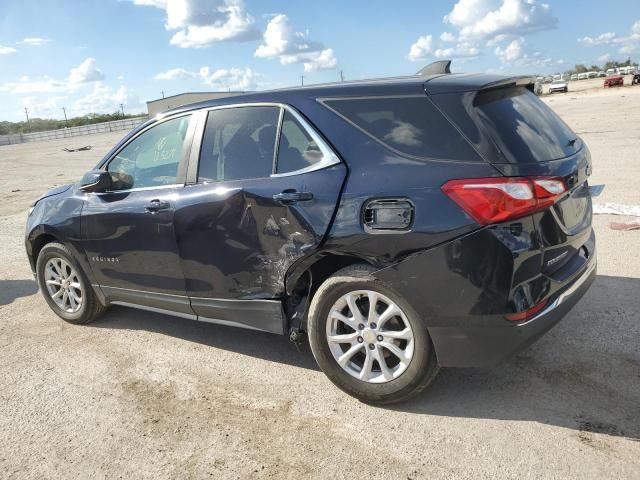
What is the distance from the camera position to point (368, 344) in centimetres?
325

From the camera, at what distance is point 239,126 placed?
12.5 feet

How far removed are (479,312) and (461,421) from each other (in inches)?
26.5

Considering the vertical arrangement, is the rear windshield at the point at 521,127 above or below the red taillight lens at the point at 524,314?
above

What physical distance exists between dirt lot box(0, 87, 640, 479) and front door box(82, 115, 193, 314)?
19.9 inches

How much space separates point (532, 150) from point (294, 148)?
137cm

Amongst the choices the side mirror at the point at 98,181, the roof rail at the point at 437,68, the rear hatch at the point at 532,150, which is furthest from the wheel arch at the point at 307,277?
the side mirror at the point at 98,181

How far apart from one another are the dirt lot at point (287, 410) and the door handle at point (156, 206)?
111 centimetres

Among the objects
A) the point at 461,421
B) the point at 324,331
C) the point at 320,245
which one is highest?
the point at 320,245

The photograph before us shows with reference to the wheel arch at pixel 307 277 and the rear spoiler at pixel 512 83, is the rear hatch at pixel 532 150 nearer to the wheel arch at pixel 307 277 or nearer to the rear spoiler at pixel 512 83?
the rear spoiler at pixel 512 83

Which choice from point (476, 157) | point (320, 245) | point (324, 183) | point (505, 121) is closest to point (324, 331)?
point (320, 245)

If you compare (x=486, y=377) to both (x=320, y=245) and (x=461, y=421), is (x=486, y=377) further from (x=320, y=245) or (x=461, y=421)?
(x=320, y=245)

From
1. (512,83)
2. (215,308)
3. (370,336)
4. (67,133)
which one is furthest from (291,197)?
(67,133)

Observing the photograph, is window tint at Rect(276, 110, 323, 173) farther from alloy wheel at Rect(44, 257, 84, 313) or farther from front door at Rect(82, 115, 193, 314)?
alloy wheel at Rect(44, 257, 84, 313)

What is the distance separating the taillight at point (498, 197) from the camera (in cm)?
276
